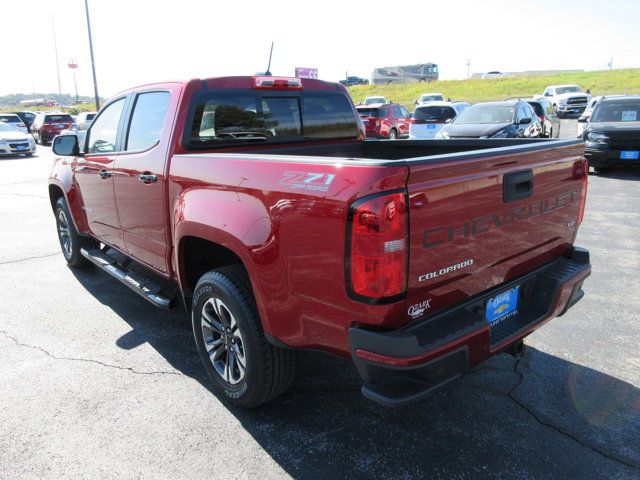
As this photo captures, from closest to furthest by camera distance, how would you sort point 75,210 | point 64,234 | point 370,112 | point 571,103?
point 75,210, point 64,234, point 370,112, point 571,103

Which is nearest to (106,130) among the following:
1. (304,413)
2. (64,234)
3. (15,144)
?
(64,234)

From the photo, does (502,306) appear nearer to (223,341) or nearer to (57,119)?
(223,341)

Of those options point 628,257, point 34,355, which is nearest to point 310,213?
point 34,355

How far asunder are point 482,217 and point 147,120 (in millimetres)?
2677

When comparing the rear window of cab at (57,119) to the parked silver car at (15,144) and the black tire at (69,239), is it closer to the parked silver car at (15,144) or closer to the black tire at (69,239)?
the parked silver car at (15,144)

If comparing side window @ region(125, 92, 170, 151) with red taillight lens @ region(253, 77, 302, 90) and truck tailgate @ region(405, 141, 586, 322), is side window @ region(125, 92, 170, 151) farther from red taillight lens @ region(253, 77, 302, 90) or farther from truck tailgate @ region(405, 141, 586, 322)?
truck tailgate @ region(405, 141, 586, 322)

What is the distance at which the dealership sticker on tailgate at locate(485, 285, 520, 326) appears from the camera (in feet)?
8.68

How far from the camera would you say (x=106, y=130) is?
180 inches

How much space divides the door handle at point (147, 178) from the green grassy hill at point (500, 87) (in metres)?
41.6

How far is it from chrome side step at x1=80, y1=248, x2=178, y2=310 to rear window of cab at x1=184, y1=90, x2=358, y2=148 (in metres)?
1.17

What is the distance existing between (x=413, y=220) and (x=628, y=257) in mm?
4908

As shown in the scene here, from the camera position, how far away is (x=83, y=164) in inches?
189

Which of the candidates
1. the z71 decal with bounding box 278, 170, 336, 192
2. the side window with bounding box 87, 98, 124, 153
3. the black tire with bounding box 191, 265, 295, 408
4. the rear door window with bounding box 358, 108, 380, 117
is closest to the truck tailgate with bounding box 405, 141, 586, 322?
the z71 decal with bounding box 278, 170, 336, 192

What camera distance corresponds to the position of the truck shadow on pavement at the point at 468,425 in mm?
2527
